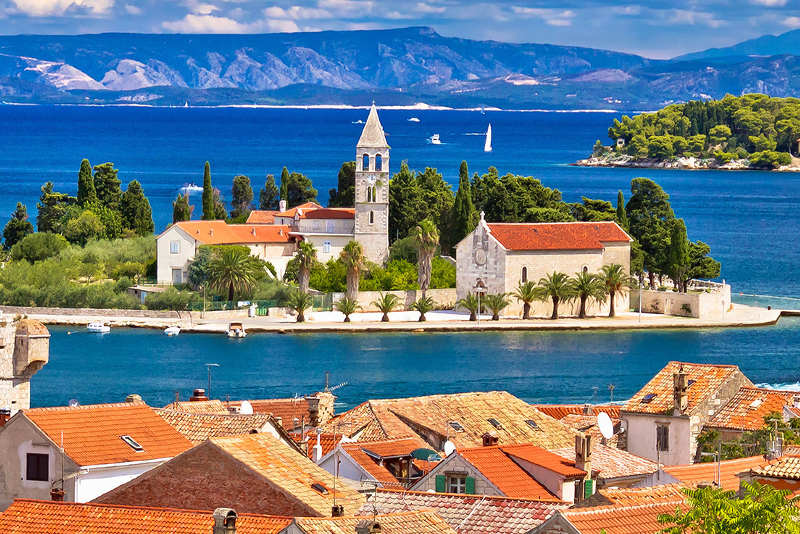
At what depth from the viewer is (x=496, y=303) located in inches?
2975

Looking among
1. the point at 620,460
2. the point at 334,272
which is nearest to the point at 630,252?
the point at 334,272

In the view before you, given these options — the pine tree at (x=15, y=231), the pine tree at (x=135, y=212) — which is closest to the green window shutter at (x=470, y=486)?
the pine tree at (x=15, y=231)

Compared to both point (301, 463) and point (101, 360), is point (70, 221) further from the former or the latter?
point (301, 463)

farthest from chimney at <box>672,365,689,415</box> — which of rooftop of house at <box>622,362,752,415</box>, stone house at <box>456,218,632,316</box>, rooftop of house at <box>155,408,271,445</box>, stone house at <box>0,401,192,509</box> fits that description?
stone house at <box>456,218,632,316</box>

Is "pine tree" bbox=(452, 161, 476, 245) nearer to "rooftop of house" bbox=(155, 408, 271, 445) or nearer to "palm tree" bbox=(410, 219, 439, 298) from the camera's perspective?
"palm tree" bbox=(410, 219, 439, 298)

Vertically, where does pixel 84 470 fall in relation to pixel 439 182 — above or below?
below

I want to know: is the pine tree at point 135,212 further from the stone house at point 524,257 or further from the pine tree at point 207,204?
the stone house at point 524,257

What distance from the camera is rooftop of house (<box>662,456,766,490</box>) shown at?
2175 cm

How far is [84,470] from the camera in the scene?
20734 millimetres

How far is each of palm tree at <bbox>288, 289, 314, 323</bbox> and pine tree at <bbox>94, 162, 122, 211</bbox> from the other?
22.0 m

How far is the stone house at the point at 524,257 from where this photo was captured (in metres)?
76.2

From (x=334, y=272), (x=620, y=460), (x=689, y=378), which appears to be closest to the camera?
(x=620, y=460)

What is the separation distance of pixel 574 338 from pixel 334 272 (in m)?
11.9

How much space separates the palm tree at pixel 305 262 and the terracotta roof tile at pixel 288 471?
5636 cm
